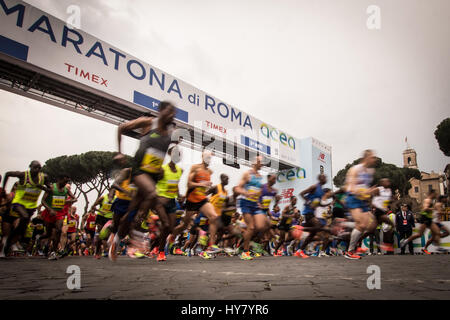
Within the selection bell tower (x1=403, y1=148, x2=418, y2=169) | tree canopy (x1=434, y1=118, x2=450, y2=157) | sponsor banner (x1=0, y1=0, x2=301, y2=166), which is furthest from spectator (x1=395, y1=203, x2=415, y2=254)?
bell tower (x1=403, y1=148, x2=418, y2=169)

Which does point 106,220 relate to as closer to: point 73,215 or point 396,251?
point 73,215

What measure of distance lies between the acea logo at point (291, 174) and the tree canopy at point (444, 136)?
18326 mm

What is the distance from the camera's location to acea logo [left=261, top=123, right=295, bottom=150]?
1925 centimetres

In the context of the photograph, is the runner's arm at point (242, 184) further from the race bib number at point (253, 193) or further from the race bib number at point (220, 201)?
the race bib number at point (220, 201)

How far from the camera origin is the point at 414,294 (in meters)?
1.89

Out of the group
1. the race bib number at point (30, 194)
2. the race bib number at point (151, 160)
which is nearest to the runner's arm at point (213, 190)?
the race bib number at point (151, 160)

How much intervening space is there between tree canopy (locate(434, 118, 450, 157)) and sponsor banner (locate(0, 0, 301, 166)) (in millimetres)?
23091

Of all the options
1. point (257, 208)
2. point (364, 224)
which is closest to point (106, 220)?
point (257, 208)

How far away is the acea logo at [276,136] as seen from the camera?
1925cm

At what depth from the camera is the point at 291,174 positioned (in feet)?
71.0

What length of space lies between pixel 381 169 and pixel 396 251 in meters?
35.6

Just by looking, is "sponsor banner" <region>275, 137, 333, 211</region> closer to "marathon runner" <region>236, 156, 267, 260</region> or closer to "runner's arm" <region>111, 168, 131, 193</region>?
"marathon runner" <region>236, 156, 267, 260</region>

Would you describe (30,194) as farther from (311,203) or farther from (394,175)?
(394,175)
